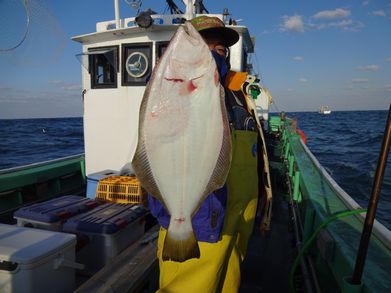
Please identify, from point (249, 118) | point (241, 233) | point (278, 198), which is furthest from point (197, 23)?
point (278, 198)

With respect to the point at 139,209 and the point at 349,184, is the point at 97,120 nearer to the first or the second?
the point at 139,209

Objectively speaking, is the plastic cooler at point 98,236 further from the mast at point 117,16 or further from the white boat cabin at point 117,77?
the mast at point 117,16

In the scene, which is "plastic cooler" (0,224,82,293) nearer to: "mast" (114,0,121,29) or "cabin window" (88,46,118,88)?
"cabin window" (88,46,118,88)

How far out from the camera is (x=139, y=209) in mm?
3609

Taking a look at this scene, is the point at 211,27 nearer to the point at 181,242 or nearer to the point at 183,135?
the point at 183,135

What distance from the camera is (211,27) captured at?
1.92 m

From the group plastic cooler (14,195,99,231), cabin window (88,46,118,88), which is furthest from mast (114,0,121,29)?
plastic cooler (14,195,99,231)

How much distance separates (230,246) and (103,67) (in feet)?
15.9

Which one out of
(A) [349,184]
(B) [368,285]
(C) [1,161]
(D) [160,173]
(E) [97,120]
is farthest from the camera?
(C) [1,161]

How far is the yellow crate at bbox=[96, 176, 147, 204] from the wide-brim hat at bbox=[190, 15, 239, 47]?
2.54m

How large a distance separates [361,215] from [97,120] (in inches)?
183

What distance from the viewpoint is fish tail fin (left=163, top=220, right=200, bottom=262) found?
149cm

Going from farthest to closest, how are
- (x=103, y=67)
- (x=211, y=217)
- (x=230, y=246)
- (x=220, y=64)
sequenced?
(x=103, y=67) → (x=230, y=246) → (x=220, y=64) → (x=211, y=217)

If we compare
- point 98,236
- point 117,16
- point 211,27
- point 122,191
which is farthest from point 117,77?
point 211,27
